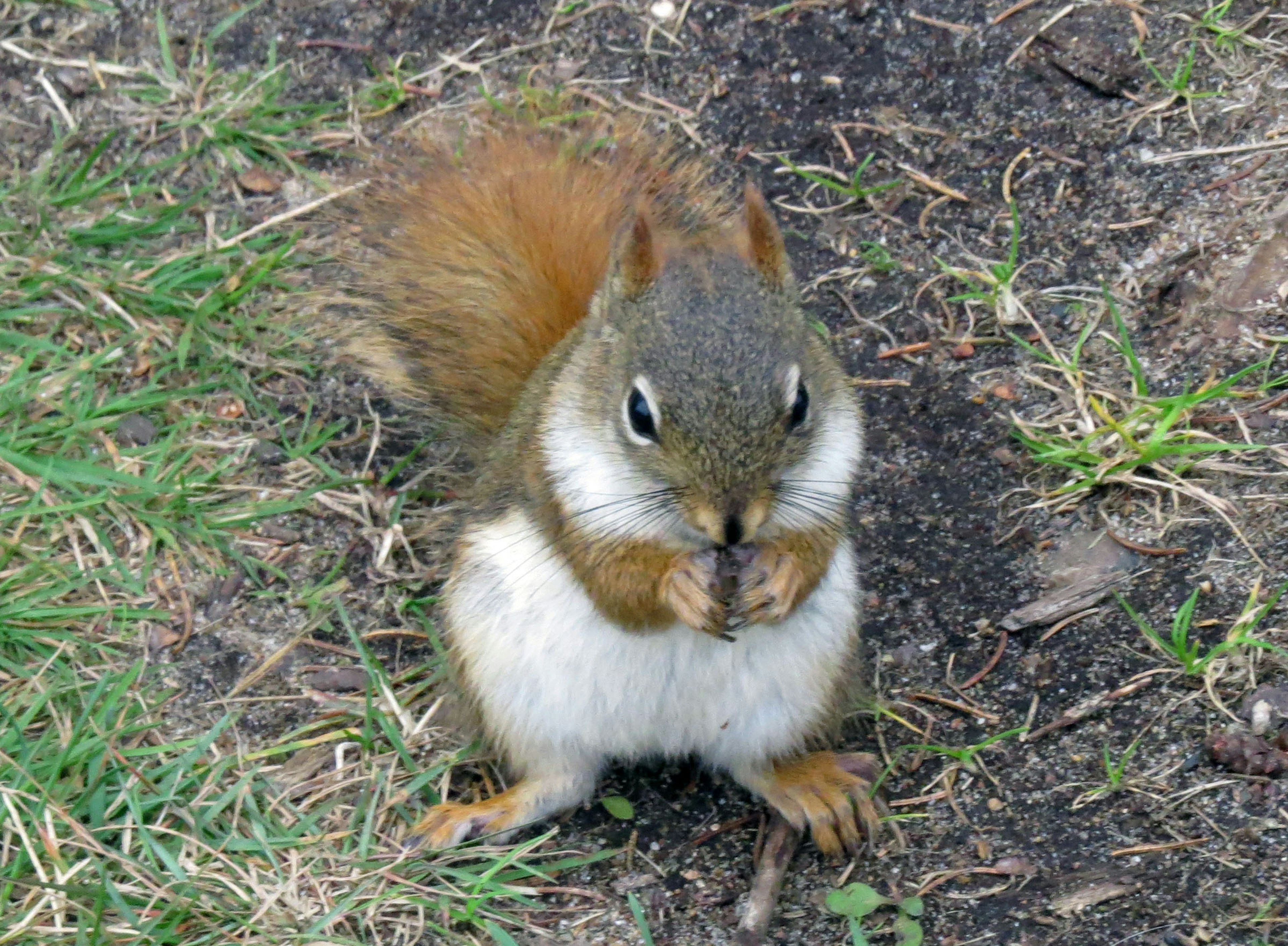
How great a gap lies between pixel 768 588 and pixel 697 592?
8cm

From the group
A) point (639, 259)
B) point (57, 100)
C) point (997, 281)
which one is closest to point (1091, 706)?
point (997, 281)

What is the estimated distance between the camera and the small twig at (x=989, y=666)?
2.08 meters

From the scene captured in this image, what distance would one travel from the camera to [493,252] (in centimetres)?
205

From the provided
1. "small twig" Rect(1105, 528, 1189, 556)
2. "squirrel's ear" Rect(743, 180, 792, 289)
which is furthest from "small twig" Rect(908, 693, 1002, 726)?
"squirrel's ear" Rect(743, 180, 792, 289)

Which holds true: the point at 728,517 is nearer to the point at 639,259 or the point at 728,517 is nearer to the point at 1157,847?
the point at 639,259

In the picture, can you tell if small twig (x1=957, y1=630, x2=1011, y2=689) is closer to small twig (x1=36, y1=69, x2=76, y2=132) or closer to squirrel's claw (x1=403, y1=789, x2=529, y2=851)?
squirrel's claw (x1=403, y1=789, x2=529, y2=851)

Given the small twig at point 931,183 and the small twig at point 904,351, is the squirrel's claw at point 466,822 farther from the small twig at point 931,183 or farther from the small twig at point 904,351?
the small twig at point 931,183

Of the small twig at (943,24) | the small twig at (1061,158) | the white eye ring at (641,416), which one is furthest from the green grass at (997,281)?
the white eye ring at (641,416)

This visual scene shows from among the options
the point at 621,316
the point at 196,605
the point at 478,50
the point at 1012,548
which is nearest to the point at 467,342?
the point at 621,316

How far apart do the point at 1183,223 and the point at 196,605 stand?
167 centimetres

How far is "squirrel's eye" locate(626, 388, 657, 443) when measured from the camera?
1.57 meters

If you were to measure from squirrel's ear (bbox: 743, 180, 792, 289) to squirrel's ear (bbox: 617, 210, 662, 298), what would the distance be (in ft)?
0.37

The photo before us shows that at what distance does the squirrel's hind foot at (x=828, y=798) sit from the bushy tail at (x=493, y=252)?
2.00 ft

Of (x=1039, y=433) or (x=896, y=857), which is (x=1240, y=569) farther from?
(x=896, y=857)
